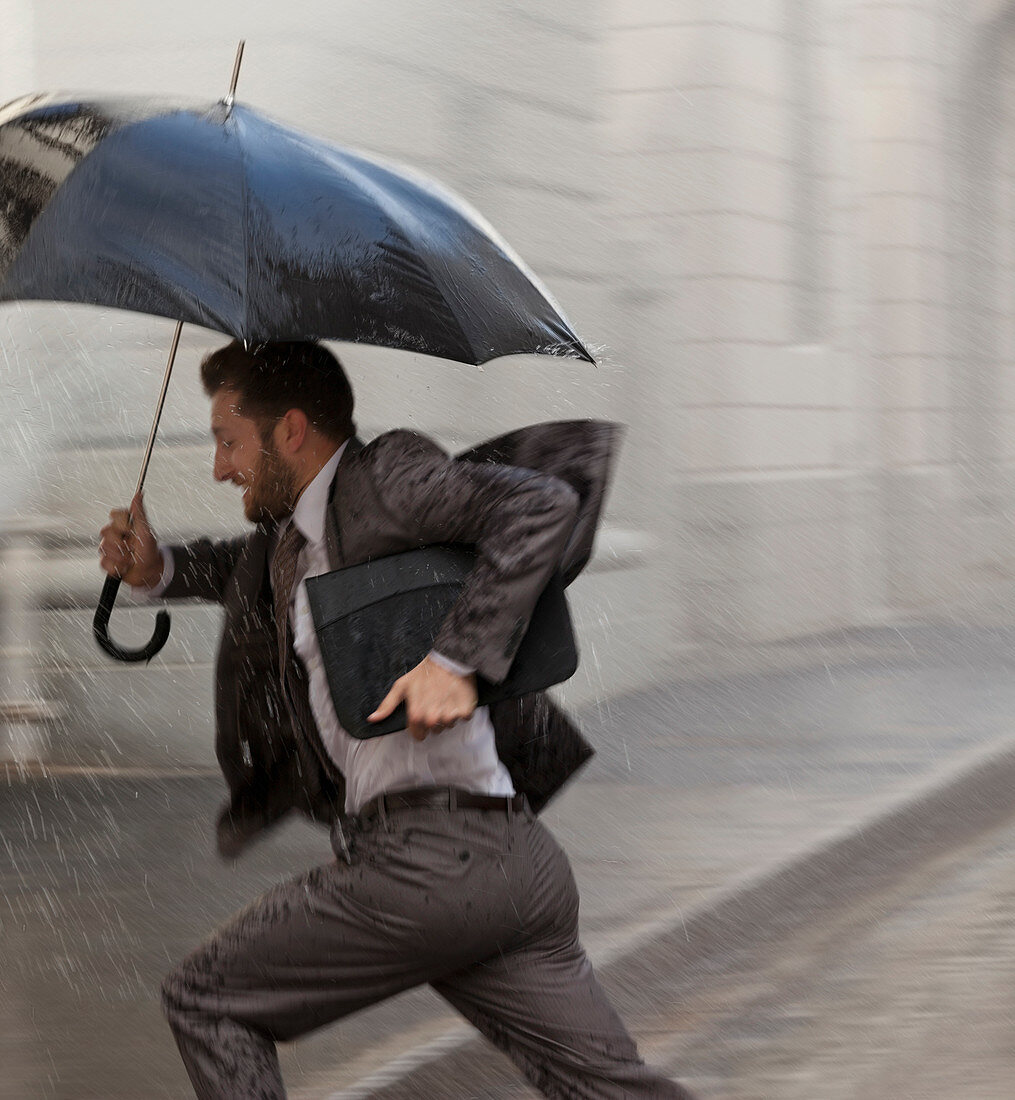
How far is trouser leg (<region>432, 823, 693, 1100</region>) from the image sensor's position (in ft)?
8.36

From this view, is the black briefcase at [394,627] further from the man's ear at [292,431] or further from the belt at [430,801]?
the man's ear at [292,431]

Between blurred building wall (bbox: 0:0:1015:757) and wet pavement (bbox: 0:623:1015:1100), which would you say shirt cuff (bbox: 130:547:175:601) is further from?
blurred building wall (bbox: 0:0:1015:757)

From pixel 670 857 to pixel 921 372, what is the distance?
29.4 feet

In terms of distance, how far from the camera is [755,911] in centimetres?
541

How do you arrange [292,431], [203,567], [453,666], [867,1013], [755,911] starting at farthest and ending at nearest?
[755,911], [867,1013], [203,567], [292,431], [453,666]

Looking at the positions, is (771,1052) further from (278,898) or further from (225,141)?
(225,141)

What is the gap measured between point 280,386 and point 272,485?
15cm

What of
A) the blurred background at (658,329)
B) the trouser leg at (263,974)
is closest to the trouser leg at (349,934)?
the trouser leg at (263,974)

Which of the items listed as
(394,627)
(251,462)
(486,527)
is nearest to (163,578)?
(251,462)

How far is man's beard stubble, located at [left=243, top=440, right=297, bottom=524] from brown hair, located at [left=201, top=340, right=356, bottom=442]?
48 mm

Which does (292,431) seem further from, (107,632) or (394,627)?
(107,632)

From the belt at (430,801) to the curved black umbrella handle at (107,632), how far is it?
0.73 m

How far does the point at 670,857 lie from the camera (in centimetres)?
614

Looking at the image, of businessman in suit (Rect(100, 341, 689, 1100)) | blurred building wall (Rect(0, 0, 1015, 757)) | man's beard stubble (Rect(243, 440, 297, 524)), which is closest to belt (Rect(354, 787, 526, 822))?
businessman in suit (Rect(100, 341, 689, 1100))
